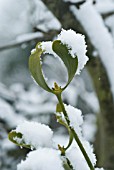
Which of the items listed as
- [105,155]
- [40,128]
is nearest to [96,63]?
[105,155]

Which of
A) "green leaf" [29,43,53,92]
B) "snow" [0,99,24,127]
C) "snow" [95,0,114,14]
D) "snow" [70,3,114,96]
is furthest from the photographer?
"snow" [0,99,24,127]

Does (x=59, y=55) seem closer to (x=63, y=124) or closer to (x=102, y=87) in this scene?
(x=63, y=124)

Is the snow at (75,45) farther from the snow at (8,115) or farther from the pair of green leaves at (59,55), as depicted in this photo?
the snow at (8,115)

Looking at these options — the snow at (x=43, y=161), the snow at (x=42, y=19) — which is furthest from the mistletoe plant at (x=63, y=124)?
the snow at (x=42, y=19)

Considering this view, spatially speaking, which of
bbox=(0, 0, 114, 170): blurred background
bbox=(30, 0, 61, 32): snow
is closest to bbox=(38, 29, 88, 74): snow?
bbox=(0, 0, 114, 170): blurred background

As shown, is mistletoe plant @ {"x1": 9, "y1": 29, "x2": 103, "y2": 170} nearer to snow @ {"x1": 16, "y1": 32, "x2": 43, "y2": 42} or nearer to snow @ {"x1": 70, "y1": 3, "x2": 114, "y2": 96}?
snow @ {"x1": 70, "y1": 3, "x2": 114, "y2": 96}

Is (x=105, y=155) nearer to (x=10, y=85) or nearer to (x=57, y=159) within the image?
(x=57, y=159)

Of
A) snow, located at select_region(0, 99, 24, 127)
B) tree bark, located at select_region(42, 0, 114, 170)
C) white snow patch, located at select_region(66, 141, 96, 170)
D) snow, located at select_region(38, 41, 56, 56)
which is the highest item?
snow, located at select_region(0, 99, 24, 127)
